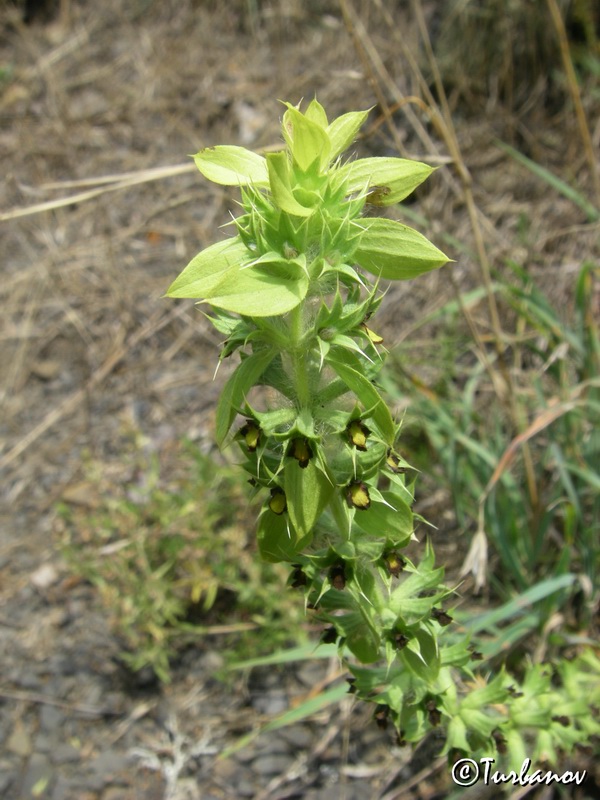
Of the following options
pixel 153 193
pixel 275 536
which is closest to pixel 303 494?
pixel 275 536

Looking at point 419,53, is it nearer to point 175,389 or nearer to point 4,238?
point 175,389

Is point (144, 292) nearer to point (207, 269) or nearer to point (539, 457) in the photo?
point (539, 457)

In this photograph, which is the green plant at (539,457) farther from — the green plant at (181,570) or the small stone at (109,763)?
the small stone at (109,763)

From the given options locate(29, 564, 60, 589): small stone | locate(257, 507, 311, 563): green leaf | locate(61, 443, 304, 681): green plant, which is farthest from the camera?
locate(29, 564, 60, 589): small stone

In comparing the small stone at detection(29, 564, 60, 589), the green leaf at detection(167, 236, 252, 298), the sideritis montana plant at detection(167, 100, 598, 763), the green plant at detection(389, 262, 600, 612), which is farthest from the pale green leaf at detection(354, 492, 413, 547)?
the small stone at detection(29, 564, 60, 589)

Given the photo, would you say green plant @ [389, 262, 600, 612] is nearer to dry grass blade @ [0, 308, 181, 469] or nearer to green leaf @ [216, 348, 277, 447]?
Answer: green leaf @ [216, 348, 277, 447]

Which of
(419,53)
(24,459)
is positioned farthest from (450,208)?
(24,459)

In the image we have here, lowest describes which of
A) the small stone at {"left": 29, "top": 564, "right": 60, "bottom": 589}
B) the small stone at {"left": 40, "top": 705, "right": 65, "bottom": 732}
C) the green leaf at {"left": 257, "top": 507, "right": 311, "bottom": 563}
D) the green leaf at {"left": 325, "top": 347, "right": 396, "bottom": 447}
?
the small stone at {"left": 40, "top": 705, "right": 65, "bottom": 732}
